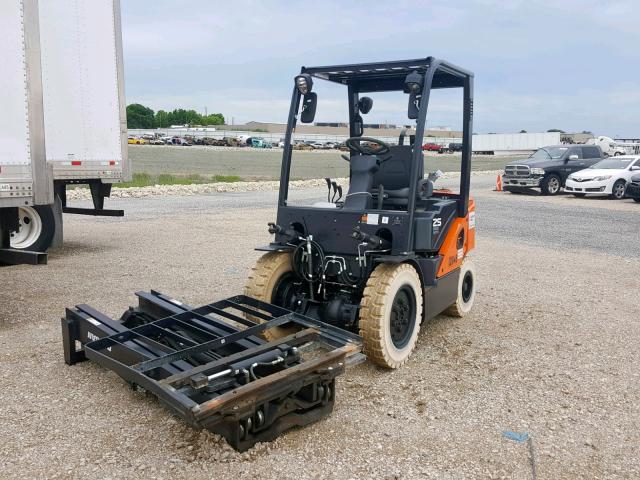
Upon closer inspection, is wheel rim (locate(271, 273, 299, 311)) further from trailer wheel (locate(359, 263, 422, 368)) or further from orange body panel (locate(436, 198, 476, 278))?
orange body panel (locate(436, 198, 476, 278))

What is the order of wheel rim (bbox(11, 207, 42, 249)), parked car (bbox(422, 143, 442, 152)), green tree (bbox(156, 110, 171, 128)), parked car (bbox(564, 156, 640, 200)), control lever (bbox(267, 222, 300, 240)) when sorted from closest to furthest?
→ parked car (bbox(422, 143, 442, 152)) → control lever (bbox(267, 222, 300, 240)) → wheel rim (bbox(11, 207, 42, 249)) → parked car (bbox(564, 156, 640, 200)) → green tree (bbox(156, 110, 171, 128))

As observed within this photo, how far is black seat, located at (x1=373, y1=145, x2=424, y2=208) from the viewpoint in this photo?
5699mm

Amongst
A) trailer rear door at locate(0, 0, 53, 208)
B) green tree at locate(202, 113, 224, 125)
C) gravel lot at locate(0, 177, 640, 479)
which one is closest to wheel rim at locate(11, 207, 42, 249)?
gravel lot at locate(0, 177, 640, 479)

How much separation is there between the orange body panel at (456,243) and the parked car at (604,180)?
1656cm

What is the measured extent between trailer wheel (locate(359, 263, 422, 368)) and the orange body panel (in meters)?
0.58

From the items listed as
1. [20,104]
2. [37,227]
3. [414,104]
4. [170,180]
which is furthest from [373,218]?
[170,180]

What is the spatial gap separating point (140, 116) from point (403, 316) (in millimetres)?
131361

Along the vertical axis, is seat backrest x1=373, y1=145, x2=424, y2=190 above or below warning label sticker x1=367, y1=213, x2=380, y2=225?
above

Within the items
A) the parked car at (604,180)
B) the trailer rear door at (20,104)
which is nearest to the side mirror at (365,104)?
the trailer rear door at (20,104)

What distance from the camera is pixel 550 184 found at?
74.5 ft

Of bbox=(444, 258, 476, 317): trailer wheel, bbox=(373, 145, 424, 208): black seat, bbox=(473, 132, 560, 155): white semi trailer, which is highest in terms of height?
bbox=(473, 132, 560, 155): white semi trailer

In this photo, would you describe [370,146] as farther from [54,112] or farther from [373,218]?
[54,112]

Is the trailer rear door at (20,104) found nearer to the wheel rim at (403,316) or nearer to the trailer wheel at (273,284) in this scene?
the trailer wheel at (273,284)

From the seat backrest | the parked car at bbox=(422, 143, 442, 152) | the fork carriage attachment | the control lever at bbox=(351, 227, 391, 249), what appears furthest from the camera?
the seat backrest
